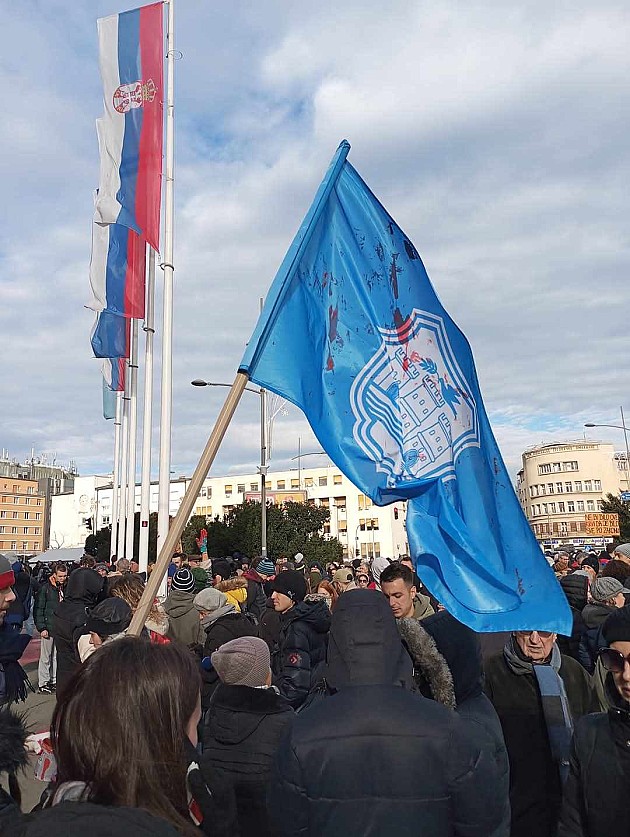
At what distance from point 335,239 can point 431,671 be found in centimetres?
283

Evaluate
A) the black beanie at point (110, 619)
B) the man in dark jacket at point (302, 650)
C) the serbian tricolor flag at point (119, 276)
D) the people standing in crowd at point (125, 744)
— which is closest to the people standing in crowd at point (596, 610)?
the man in dark jacket at point (302, 650)

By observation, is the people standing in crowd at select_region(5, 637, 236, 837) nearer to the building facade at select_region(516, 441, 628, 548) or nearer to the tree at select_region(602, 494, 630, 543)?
the tree at select_region(602, 494, 630, 543)

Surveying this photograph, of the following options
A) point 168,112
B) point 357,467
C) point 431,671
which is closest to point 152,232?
point 168,112

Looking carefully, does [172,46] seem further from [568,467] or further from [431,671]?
[568,467]

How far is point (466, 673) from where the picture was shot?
9.78ft

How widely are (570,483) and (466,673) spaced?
141 metres

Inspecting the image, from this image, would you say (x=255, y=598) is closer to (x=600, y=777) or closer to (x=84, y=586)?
(x=84, y=586)

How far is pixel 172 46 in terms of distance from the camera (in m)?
15.9

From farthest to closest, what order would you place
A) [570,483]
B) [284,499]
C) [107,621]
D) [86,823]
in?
[570,483] < [284,499] < [107,621] < [86,823]

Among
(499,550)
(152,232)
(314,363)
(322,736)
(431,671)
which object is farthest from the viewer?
(152,232)

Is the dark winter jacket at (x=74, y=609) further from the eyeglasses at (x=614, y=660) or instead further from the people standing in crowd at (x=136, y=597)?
the eyeglasses at (x=614, y=660)

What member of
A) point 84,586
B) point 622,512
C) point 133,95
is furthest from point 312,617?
point 622,512

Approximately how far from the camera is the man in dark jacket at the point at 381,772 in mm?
2277

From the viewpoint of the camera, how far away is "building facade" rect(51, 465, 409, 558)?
10781 cm
